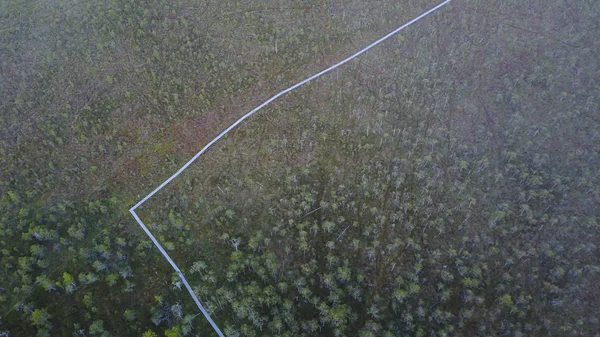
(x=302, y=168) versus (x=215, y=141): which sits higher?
(x=215, y=141)

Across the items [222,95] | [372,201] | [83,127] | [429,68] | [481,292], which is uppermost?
[83,127]

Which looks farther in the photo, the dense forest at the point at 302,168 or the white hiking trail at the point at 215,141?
the white hiking trail at the point at 215,141

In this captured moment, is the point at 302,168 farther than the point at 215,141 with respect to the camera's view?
No

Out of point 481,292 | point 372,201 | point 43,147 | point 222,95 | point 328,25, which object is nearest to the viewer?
point 481,292

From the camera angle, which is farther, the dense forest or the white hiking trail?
the white hiking trail

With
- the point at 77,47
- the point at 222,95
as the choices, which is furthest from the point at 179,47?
the point at 77,47

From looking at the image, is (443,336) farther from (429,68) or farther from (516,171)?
(429,68)

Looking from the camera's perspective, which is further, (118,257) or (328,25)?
(328,25)

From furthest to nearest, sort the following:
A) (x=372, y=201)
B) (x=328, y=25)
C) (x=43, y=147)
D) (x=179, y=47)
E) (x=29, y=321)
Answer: (x=328, y=25), (x=179, y=47), (x=43, y=147), (x=372, y=201), (x=29, y=321)
